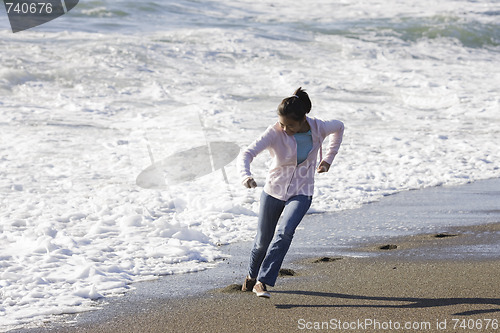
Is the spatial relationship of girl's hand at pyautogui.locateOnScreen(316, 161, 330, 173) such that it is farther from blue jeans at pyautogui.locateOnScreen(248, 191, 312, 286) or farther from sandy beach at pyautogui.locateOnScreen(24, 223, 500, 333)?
sandy beach at pyautogui.locateOnScreen(24, 223, 500, 333)

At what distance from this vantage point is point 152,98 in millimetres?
16203

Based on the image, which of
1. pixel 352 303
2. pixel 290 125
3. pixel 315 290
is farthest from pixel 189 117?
pixel 352 303

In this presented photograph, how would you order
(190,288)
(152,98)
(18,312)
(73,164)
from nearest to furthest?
(18,312), (190,288), (73,164), (152,98)

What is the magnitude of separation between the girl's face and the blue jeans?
1.57ft

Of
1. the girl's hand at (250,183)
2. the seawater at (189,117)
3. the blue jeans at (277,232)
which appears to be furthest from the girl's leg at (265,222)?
the seawater at (189,117)

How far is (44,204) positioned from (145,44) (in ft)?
47.9

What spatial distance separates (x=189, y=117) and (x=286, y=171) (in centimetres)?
1001

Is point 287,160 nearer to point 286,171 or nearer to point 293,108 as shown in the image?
point 286,171

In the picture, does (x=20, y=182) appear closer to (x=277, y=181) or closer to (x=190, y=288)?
(x=190, y=288)

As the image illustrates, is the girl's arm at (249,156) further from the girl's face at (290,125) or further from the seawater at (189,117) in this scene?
the seawater at (189,117)

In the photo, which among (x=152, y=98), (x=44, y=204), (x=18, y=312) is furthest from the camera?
(x=152, y=98)

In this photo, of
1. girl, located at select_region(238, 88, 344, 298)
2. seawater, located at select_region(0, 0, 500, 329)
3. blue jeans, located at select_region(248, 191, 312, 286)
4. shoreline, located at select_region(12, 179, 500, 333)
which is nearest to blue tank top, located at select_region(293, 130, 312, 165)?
girl, located at select_region(238, 88, 344, 298)

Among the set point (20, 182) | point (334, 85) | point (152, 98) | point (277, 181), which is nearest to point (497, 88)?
point (334, 85)

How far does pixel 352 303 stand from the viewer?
4582 millimetres
